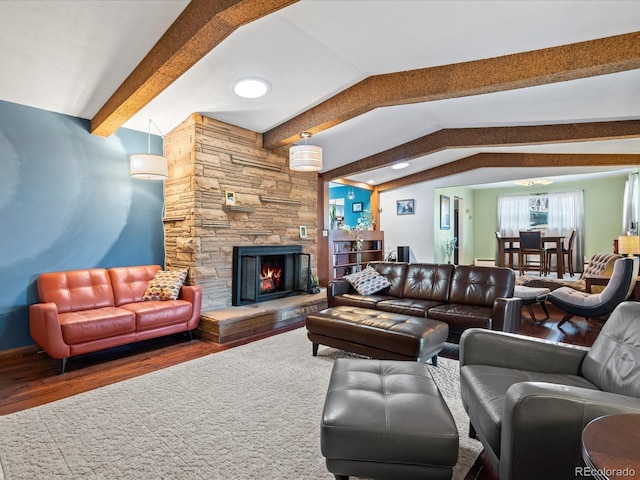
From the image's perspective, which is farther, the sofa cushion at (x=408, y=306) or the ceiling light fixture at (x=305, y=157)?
the ceiling light fixture at (x=305, y=157)

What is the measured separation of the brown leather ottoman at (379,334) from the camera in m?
2.69

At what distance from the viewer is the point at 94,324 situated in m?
3.08

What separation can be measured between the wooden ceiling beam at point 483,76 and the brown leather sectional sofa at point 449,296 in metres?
1.91

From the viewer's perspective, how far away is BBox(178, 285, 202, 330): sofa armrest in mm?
3854

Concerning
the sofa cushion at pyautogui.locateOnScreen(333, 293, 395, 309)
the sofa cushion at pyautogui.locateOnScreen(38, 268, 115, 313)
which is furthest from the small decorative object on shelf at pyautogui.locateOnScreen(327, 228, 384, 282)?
the sofa cushion at pyautogui.locateOnScreen(38, 268, 115, 313)

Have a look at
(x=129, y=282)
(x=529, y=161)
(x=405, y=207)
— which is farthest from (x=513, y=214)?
(x=129, y=282)

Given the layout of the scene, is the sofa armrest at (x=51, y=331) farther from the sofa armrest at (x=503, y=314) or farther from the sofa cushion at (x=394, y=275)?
the sofa armrest at (x=503, y=314)

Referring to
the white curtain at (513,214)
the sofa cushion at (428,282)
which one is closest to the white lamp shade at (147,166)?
the sofa cushion at (428,282)

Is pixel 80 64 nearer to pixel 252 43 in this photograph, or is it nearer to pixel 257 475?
pixel 252 43

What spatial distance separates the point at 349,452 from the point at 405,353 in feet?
4.46

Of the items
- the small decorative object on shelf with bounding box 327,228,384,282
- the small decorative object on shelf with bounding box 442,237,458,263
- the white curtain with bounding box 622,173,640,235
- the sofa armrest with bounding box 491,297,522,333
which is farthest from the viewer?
the small decorative object on shelf with bounding box 442,237,458,263

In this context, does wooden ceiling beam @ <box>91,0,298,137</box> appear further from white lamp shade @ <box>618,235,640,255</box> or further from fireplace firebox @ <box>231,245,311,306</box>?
white lamp shade @ <box>618,235,640,255</box>

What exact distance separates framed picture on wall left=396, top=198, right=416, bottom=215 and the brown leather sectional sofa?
17.2 ft

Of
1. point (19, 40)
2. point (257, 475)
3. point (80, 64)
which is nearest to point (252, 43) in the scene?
point (80, 64)
